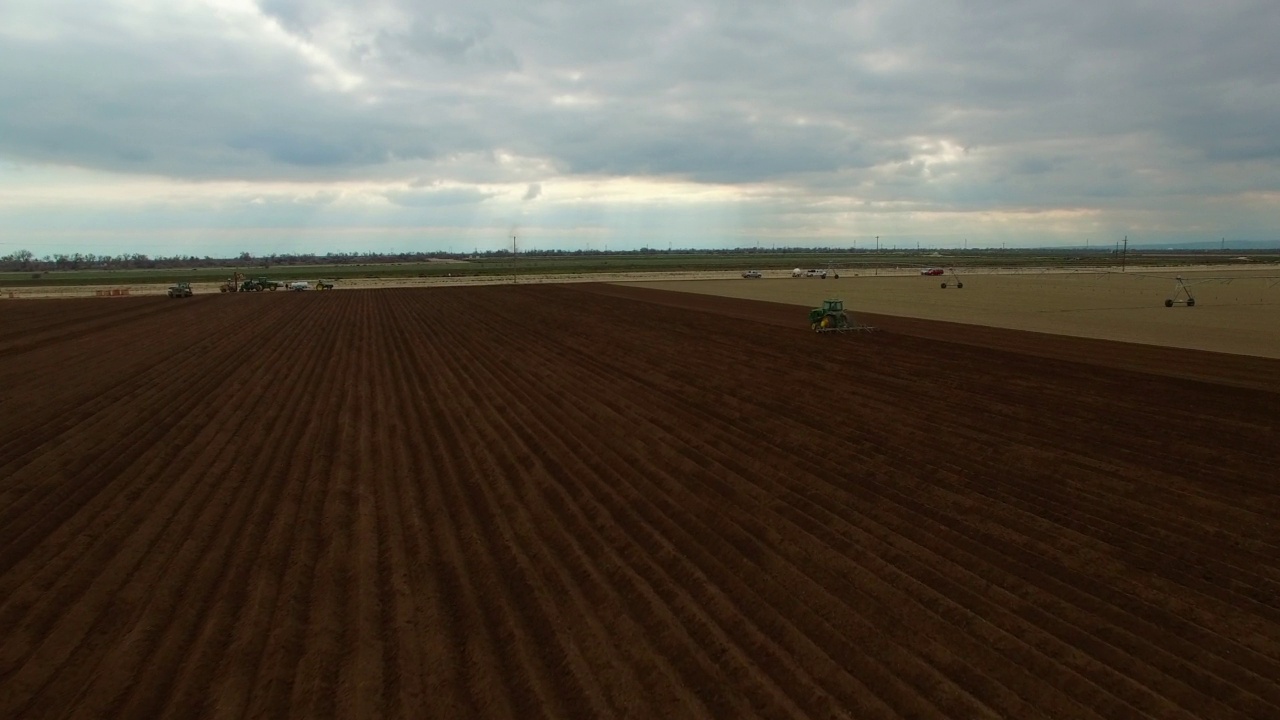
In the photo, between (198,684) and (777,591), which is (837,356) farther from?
(198,684)

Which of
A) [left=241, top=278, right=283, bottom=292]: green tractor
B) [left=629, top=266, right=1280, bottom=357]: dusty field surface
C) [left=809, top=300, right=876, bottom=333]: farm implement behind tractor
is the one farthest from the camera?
[left=241, top=278, right=283, bottom=292]: green tractor

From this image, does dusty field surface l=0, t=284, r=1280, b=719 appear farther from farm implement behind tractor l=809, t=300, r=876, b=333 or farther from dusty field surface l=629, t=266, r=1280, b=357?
farm implement behind tractor l=809, t=300, r=876, b=333

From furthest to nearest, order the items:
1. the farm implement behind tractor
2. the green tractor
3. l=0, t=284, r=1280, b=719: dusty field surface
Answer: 1. the green tractor
2. the farm implement behind tractor
3. l=0, t=284, r=1280, b=719: dusty field surface

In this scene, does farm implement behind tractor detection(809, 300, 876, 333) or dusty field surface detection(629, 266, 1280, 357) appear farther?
farm implement behind tractor detection(809, 300, 876, 333)

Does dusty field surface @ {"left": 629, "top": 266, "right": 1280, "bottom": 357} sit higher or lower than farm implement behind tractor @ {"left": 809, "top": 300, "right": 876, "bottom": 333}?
lower

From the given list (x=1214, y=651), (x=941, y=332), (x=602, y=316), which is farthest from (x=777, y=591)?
(x=602, y=316)

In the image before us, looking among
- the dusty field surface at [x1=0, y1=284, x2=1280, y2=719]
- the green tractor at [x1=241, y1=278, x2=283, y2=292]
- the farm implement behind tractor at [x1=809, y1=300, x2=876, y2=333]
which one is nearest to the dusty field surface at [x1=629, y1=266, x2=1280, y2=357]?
the farm implement behind tractor at [x1=809, y1=300, x2=876, y2=333]
